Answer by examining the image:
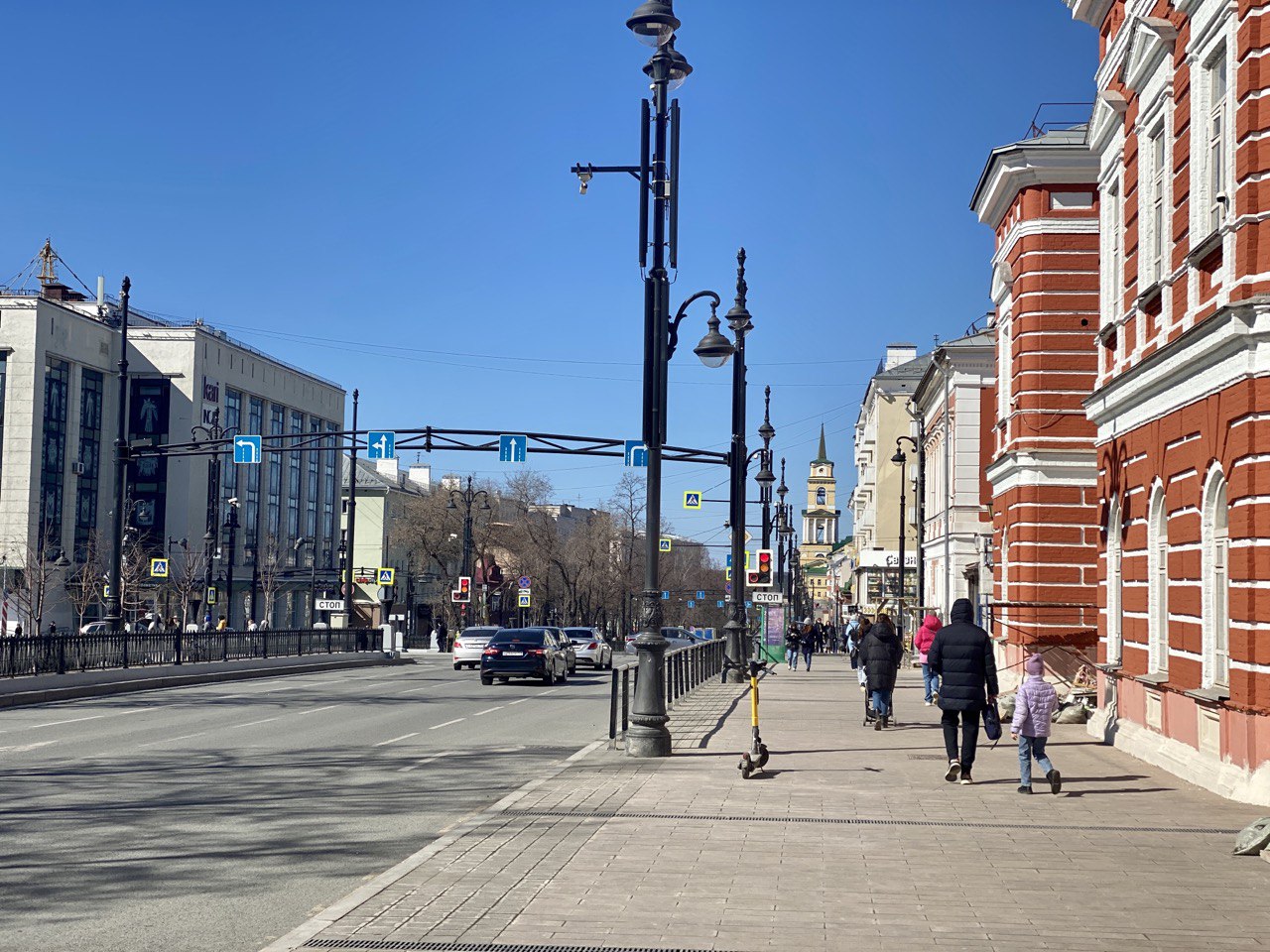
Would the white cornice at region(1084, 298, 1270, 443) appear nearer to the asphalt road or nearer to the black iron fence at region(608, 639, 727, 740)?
the black iron fence at region(608, 639, 727, 740)

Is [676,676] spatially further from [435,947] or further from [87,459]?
[87,459]

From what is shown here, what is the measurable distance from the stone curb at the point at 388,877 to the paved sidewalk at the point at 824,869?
0.08 ft

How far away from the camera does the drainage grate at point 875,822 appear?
1203cm

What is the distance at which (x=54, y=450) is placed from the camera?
82500mm

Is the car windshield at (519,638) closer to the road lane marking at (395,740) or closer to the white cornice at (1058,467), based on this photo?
the white cornice at (1058,467)

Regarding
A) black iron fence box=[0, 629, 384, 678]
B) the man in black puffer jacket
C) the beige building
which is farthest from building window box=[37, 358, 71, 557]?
the man in black puffer jacket

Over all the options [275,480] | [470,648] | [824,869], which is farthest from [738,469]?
[275,480]

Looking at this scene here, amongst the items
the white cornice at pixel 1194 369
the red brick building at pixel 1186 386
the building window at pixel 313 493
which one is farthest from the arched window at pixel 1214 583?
the building window at pixel 313 493

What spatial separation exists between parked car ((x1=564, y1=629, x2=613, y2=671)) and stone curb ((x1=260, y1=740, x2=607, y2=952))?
37.4 m

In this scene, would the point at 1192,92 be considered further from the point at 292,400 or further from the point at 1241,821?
the point at 292,400

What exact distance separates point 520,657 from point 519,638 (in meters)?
1.16

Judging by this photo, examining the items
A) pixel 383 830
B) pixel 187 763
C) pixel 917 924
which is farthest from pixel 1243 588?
pixel 187 763

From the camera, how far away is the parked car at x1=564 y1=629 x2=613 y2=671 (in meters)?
52.4

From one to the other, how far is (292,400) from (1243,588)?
99.9 meters
